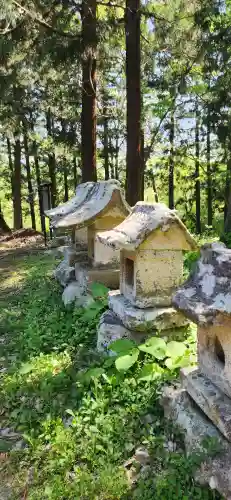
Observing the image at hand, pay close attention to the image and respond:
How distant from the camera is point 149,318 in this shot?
3762 mm

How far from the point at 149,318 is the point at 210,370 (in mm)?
1185

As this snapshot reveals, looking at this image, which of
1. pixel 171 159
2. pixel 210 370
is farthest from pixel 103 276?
pixel 171 159

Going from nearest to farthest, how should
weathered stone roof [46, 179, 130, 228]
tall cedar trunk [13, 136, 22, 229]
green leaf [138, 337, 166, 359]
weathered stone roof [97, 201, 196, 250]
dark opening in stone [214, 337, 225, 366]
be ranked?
1. dark opening in stone [214, 337, 225, 366]
2. green leaf [138, 337, 166, 359]
3. weathered stone roof [97, 201, 196, 250]
4. weathered stone roof [46, 179, 130, 228]
5. tall cedar trunk [13, 136, 22, 229]

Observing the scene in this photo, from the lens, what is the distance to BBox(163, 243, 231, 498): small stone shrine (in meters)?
2.19

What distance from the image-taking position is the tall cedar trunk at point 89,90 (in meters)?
7.73

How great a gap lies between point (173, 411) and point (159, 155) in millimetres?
16957

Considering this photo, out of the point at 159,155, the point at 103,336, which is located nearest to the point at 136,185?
the point at 103,336

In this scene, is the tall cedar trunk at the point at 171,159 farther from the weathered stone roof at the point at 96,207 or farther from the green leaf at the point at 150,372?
the green leaf at the point at 150,372

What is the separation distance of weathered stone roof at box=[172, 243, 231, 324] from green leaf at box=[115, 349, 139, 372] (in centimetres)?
100

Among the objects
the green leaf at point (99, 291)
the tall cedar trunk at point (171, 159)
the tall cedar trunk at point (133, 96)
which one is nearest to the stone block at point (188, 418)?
the green leaf at point (99, 291)

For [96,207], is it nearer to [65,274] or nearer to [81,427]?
[65,274]

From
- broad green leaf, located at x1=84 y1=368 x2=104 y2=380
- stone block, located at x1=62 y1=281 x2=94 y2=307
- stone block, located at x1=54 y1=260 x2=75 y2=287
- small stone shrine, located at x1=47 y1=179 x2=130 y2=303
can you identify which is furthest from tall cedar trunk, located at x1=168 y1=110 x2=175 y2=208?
broad green leaf, located at x1=84 y1=368 x2=104 y2=380

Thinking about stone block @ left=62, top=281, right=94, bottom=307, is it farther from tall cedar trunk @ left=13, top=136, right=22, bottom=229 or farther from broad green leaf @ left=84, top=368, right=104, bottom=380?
tall cedar trunk @ left=13, top=136, right=22, bottom=229

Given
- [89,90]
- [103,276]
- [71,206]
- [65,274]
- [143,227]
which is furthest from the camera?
[89,90]
